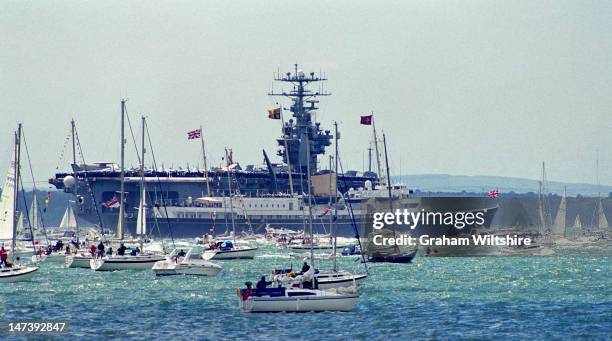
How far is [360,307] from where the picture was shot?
62.8m

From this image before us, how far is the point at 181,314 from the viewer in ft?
196

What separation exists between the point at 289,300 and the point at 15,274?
73.0ft

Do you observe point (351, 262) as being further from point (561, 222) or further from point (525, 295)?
point (561, 222)

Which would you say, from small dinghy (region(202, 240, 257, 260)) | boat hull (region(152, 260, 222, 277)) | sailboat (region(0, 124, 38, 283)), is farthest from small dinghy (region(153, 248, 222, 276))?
small dinghy (region(202, 240, 257, 260))

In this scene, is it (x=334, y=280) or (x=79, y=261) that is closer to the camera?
(x=334, y=280)

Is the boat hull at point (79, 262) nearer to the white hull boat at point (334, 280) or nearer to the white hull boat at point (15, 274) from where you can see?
the white hull boat at point (15, 274)

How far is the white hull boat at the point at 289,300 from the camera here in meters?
58.2

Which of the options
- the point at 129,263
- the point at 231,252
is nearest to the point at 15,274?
the point at 129,263

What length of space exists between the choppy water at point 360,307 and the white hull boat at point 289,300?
0.48 metres

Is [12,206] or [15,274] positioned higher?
[12,206]

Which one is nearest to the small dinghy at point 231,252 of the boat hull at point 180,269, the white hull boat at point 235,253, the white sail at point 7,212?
the white hull boat at point 235,253

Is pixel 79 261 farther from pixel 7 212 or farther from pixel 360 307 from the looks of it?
pixel 360 307

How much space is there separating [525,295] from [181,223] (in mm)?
125038

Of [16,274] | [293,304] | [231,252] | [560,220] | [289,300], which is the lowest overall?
[293,304]
